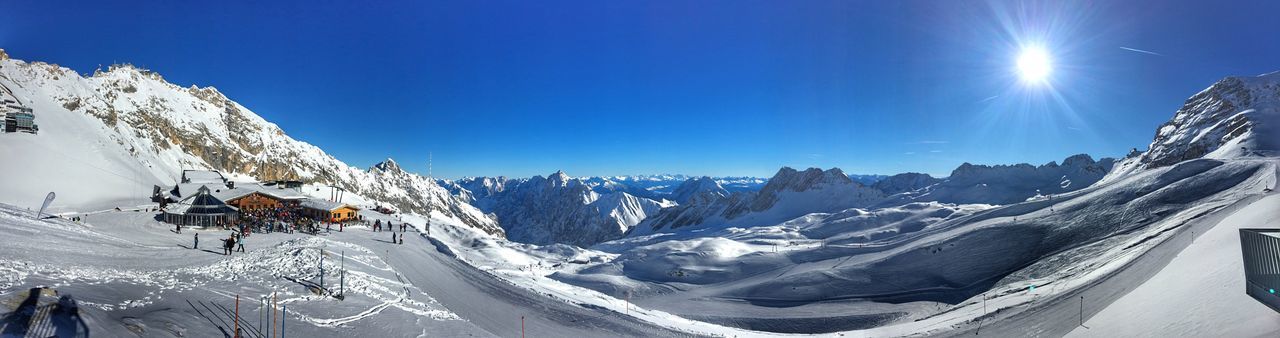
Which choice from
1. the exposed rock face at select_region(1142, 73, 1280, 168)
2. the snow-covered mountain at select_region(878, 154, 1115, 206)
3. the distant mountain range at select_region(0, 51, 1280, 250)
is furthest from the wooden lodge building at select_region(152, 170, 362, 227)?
the exposed rock face at select_region(1142, 73, 1280, 168)

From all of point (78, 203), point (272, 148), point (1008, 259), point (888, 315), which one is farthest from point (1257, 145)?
point (272, 148)

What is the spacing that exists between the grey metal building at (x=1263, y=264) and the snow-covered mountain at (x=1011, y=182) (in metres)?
136

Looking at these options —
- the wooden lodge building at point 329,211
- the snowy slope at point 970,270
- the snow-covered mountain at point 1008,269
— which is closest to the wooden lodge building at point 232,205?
the wooden lodge building at point 329,211

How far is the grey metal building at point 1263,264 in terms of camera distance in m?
13.6

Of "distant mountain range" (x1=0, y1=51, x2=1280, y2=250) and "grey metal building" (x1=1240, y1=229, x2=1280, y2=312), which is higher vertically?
"distant mountain range" (x1=0, y1=51, x2=1280, y2=250)

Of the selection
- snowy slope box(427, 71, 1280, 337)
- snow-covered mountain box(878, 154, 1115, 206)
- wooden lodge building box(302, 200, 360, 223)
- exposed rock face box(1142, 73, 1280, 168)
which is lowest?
snowy slope box(427, 71, 1280, 337)

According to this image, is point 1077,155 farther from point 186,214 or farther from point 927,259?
point 186,214

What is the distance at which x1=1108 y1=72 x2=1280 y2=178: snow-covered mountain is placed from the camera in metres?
83.9

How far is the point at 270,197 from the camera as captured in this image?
193 feet

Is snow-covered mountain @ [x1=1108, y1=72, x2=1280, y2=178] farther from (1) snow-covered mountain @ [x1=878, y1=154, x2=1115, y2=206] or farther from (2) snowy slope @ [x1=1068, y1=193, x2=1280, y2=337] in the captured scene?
(2) snowy slope @ [x1=1068, y1=193, x2=1280, y2=337]

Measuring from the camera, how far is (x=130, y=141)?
3425 inches

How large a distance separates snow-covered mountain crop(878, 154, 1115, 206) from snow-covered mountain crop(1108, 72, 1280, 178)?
82.4 feet

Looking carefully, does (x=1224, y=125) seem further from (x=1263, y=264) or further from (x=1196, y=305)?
(x=1263, y=264)

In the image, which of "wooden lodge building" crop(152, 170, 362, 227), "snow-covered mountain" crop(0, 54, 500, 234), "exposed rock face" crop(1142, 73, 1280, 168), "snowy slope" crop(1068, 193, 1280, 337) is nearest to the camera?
"snowy slope" crop(1068, 193, 1280, 337)
